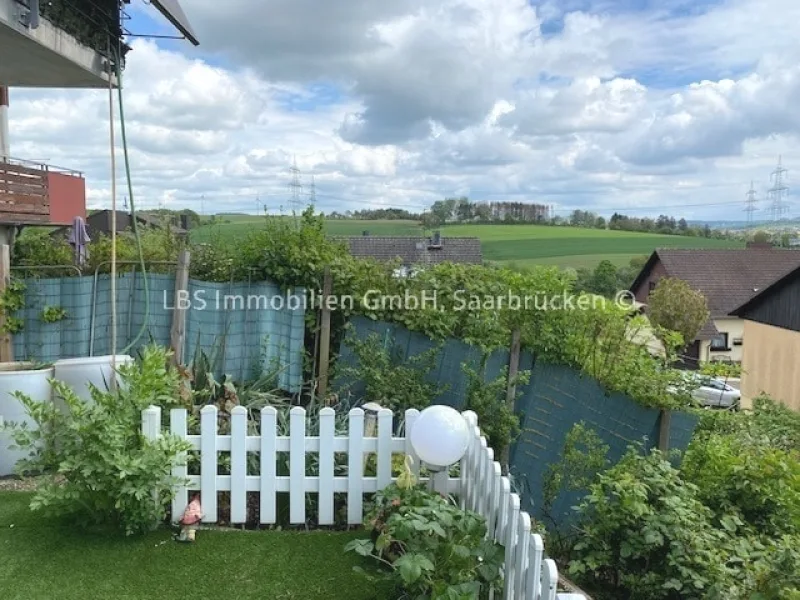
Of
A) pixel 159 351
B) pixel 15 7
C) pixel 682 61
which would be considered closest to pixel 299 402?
pixel 159 351

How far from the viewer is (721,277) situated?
108ft

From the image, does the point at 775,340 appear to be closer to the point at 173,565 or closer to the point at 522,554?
the point at 522,554

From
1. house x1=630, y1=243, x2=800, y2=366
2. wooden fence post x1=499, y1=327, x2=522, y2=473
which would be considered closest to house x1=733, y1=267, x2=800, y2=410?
house x1=630, y1=243, x2=800, y2=366

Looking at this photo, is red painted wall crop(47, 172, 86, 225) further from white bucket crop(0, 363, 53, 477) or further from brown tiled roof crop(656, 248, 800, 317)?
brown tiled roof crop(656, 248, 800, 317)

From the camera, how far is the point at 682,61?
938cm

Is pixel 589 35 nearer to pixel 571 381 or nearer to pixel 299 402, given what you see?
pixel 571 381

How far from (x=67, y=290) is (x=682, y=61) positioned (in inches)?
358

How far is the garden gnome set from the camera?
3491 millimetres

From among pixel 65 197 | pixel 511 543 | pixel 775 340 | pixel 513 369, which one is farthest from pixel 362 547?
pixel 775 340

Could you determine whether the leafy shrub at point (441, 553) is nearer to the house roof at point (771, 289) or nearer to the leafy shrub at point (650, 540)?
the leafy shrub at point (650, 540)

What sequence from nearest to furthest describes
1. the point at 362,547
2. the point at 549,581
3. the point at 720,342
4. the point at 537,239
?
the point at 549,581
the point at 362,547
the point at 537,239
the point at 720,342

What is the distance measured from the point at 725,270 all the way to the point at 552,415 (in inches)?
1290

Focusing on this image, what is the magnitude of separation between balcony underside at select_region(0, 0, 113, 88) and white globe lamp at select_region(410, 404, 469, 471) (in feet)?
14.1

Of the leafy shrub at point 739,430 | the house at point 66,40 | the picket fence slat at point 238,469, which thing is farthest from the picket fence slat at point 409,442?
the house at point 66,40
